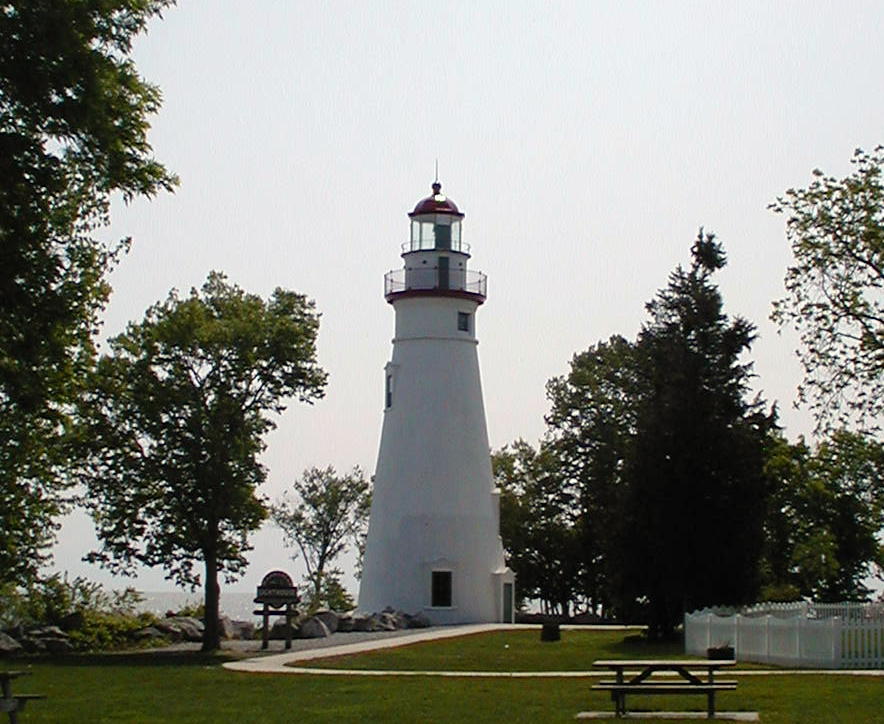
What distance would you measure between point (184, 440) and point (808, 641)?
16301 millimetres

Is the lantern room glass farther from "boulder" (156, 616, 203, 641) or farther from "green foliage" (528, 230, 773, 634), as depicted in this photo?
"boulder" (156, 616, 203, 641)

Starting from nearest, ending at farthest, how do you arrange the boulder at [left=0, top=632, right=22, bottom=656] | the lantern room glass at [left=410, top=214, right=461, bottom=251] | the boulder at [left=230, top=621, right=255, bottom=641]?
the boulder at [left=0, top=632, right=22, bottom=656], the boulder at [left=230, top=621, right=255, bottom=641], the lantern room glass at [left=410, top=214, right=461, bottom=251]

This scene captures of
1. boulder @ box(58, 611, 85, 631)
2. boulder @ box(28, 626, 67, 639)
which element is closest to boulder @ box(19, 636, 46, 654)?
boulder @ box(28, 626, 67, 639)

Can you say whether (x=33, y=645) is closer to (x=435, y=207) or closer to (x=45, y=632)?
(x=45, y=632)

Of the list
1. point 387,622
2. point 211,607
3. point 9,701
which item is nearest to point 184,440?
point 211,607

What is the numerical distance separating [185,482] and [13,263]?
65.6 ft

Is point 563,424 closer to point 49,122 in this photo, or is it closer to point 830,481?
point 830,481

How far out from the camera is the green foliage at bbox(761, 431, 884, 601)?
45812 millimetres

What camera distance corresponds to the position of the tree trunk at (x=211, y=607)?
35.8m

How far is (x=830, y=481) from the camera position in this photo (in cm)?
4856

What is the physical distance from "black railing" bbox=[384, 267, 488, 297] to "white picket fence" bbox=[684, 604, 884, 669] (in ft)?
71.4

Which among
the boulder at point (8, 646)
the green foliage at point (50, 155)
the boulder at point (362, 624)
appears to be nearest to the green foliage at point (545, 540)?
the boulder at point (362, 624)

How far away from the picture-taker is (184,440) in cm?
3553

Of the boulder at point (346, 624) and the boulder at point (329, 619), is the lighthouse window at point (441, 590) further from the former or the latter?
the boulder at point (329, 619)
